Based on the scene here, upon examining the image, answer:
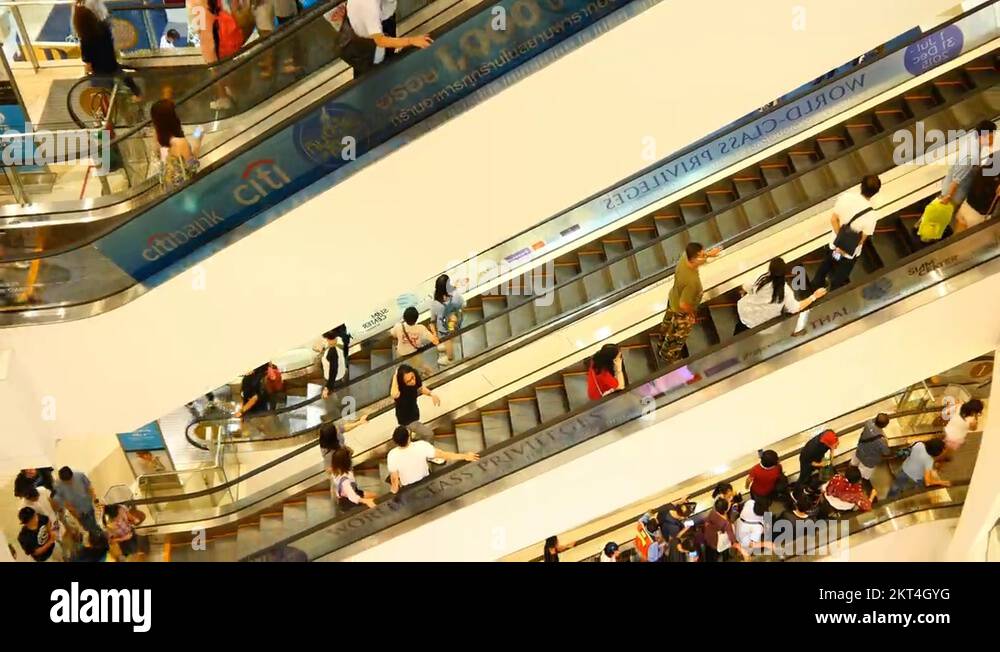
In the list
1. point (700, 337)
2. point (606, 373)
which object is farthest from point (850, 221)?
point (606, 373)

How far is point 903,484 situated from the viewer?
32.1 ft

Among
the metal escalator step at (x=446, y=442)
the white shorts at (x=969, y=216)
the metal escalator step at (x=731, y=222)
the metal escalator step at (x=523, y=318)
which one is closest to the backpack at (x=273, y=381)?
the metal escalator step at (x=446, y=442)

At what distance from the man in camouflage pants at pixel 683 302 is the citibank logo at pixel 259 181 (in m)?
3.08

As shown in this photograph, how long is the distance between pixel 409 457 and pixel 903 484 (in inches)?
192

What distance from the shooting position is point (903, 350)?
810cm

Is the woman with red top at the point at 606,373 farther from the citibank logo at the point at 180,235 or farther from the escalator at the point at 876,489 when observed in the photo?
the citibank logo at the point at 180,235

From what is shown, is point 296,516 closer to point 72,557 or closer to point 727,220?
point 72,557

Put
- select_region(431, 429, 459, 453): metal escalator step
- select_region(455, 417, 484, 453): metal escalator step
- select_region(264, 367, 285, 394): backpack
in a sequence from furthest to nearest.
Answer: select_region(264, 367, 285, 394): backpack, select_region(431, 429, 459, 453): metal escalator step, select_region(455, 417, 484, 453): metal escalator step

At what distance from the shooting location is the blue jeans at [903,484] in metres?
9.74

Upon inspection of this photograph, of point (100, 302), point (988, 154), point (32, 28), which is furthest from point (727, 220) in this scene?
point (32, 28)

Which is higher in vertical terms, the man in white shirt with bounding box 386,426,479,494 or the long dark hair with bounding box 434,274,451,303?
the long dark hair with bounding box 434,274,451,303

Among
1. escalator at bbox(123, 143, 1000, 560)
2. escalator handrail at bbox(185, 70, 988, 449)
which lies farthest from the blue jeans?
escalator handrail at bbox(185, 70, 988, 449)

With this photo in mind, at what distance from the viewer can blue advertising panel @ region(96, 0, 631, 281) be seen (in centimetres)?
729

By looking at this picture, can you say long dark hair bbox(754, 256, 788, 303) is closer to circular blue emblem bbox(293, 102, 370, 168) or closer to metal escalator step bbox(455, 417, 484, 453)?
metal escalator step bbox(455, 417, 484, 453)
